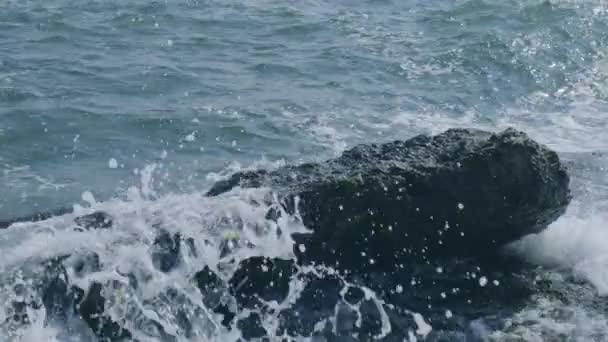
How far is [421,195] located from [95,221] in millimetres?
2500

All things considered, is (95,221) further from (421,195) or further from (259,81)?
(259,81)

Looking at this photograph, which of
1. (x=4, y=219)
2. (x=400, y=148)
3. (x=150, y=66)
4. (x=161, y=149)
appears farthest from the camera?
(x=150, y=66)

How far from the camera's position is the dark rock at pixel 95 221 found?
6.31m

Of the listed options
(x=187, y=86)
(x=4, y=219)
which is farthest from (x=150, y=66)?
(x=4, y=219)

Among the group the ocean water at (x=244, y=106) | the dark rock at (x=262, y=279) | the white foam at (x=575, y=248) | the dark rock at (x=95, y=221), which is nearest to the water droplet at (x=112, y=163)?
the ocean water at (x=244, y=106)

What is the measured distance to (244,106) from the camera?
11055mm

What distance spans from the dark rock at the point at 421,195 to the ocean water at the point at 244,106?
0.36 meters

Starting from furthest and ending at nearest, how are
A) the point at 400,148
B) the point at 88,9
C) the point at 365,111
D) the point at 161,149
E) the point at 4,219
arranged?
the point at 88,9 → the point at 365,111 → the point at 161,149 → the point at 4,219 → the point at 400,148

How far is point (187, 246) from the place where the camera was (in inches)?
240

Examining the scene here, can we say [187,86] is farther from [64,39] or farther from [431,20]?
[431,20]

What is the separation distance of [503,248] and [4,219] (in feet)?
14.9

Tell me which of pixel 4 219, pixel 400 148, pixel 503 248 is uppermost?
pixel 400 148

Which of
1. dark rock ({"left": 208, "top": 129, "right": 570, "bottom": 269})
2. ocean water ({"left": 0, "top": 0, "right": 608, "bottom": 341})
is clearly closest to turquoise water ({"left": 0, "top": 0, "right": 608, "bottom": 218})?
ocean water ({"left": 0, "top": 0, "right": 608, "bottom": 341})

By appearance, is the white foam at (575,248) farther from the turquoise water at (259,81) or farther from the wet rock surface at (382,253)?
the turquoise water at (259,81)
